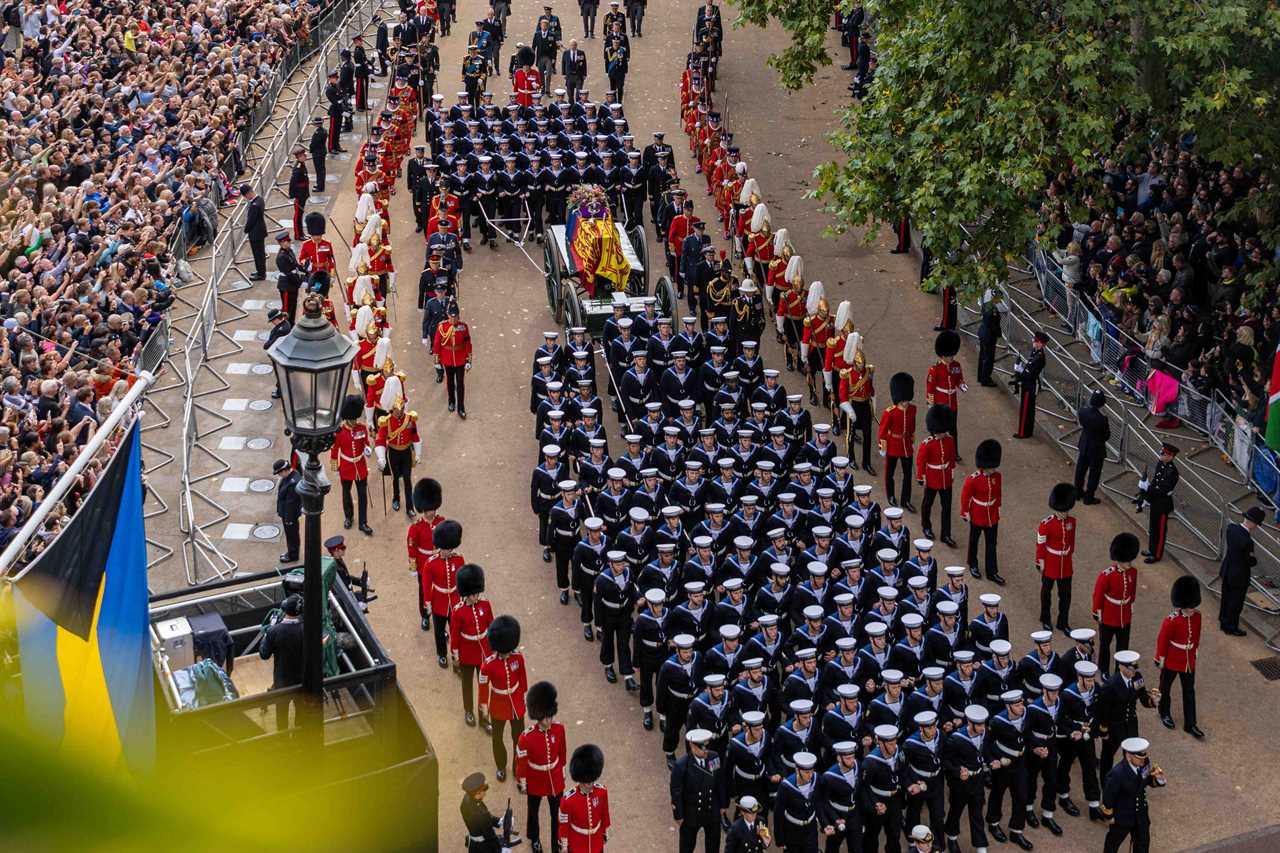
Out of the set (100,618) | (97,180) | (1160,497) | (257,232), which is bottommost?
(257,232)

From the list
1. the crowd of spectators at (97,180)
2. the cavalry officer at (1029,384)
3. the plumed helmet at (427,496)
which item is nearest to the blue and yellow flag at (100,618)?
the crowd of spectators at (97,180)

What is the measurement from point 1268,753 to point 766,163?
1564 cm

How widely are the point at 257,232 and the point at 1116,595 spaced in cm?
1297

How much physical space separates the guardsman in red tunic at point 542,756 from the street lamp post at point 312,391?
4993 mm

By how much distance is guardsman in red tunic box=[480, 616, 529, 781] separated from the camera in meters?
12.9

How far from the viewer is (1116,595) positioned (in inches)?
567

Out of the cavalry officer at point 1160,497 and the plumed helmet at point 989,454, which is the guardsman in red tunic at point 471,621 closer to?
the plumed helmet at point 989,454

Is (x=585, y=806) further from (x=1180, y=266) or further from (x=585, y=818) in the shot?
(x=1180, y=266)

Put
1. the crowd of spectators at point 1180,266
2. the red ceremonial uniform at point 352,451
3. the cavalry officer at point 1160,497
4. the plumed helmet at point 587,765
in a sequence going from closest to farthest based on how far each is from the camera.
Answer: the plumed helmet at point 587,765
the cavalry officer at point 1160,497
the red ceremonial uniform at point 352,451
the crowd of spectators at point 1180,266

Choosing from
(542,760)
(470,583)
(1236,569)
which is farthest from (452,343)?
(1236,569)

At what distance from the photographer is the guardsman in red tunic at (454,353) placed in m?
19.2

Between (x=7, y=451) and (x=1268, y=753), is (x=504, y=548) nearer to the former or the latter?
(x=7, y=451)

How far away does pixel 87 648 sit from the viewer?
6.50m

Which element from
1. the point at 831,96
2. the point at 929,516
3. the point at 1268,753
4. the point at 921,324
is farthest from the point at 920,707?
the point at 831,96
